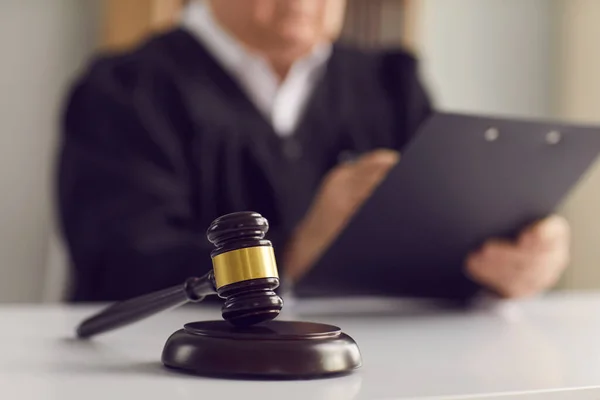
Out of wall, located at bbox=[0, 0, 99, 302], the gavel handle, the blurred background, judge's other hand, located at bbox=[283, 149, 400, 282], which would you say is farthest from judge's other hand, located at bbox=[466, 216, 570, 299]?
wall, located at bbox=[0, 0, 99, 302]

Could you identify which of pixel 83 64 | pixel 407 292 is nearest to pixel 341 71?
pixel 407 292

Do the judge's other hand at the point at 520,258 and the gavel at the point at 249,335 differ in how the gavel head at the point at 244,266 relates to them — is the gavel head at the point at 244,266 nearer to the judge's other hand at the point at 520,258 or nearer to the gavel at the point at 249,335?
the gavel at the point at 249,335

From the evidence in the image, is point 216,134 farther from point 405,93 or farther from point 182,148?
point 405,93

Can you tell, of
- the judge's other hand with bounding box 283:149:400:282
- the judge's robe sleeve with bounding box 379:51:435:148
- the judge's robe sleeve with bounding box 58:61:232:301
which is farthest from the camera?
the judge's robe sleeve with bounding box 379:51:435:148

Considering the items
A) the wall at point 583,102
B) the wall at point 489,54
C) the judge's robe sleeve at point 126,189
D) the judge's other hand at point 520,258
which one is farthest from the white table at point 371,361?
the wall at point 489,54

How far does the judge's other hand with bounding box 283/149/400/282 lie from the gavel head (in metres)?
0.49

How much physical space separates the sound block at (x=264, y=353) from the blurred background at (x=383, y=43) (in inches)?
50.0

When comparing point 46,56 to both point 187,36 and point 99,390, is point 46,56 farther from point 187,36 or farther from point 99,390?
point 99,390

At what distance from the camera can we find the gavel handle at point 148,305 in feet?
1.50

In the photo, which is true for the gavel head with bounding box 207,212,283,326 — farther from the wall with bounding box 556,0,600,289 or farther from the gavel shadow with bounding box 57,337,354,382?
the wall with bounding box 556,0,600,289

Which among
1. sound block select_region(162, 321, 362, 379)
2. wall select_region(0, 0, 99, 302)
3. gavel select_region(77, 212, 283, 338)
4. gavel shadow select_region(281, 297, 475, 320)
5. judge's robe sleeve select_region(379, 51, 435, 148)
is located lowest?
sound block select_region(162, 321, 362, 379)

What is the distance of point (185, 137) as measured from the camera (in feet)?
4.51

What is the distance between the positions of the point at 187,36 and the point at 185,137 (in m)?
0.22

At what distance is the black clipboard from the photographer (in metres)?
0.72
